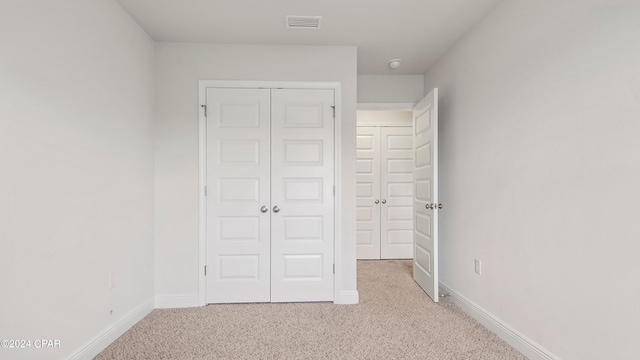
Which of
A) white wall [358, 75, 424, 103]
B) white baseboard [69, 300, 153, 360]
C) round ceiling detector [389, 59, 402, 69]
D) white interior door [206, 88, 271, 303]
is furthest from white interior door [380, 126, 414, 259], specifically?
white baseboard [69, 300, 153, 360]

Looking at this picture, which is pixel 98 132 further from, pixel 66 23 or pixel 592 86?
pixel 592 86

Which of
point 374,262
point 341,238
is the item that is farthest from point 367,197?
point 341,238

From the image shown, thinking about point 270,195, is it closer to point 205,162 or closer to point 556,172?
point 205,162

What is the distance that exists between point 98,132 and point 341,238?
201 centimetres

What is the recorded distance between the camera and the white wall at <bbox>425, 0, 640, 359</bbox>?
4.03 feet

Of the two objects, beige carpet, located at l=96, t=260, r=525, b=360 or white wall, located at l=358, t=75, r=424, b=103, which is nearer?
beige carpet, located at l=96, t=260, r=525, b=360

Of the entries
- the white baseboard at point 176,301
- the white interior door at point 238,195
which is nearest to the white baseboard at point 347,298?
the white interior door at point 238,195

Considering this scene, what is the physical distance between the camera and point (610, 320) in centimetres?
128

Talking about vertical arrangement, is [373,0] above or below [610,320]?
above

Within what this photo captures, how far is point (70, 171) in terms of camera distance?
1.61 meters

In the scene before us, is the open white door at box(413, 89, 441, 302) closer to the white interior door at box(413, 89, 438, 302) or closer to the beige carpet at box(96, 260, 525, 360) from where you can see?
the white interior door at box(413, 89, 438, 302)

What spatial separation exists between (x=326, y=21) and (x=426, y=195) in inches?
70.9

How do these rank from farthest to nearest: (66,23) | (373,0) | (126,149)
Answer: (126,149)
(373,0)
(66,23)

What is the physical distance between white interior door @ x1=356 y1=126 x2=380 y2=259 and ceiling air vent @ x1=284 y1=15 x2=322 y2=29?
2.06m
